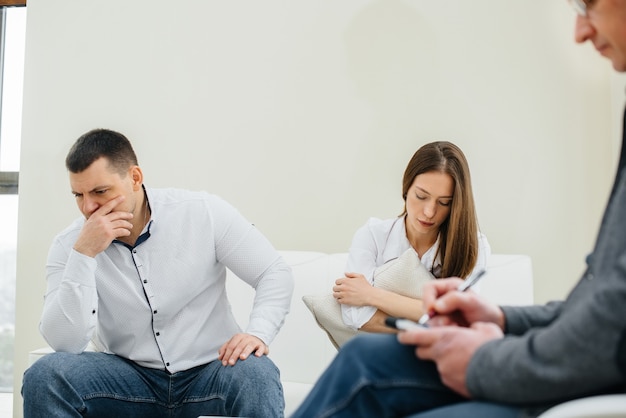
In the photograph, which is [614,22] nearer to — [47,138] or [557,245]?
[557,245]

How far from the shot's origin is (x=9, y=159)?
3.67 metres

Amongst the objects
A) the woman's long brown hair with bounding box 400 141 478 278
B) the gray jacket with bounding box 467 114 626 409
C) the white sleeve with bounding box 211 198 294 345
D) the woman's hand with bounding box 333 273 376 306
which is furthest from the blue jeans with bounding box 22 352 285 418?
the gray jacket with bounding box 467 114 626 409

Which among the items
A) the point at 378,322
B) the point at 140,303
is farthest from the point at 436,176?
the point at 140,303

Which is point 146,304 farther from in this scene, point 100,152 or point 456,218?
point 456,218

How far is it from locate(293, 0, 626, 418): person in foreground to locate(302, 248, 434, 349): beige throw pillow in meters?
0.91

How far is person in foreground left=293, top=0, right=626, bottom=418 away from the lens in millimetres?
941

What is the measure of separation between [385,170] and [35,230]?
173 cm

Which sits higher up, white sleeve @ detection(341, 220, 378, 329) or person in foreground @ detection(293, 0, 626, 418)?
person in foreground @ detection(293, 0, 626, 418)

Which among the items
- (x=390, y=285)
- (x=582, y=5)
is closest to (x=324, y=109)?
(x=390, y=285)

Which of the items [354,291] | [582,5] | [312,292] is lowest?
[312,292]

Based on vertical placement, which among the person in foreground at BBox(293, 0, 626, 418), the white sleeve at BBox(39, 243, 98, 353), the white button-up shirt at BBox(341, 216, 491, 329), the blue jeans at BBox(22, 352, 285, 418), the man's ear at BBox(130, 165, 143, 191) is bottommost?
the blue jeans at BBox(22, 352, 285, 418)

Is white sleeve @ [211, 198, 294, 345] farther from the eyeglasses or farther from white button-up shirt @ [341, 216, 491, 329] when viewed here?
the eyeglasses

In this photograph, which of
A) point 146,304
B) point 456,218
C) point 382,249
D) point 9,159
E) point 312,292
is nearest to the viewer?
point 146,304

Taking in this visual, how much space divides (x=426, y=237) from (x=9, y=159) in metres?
2.38
